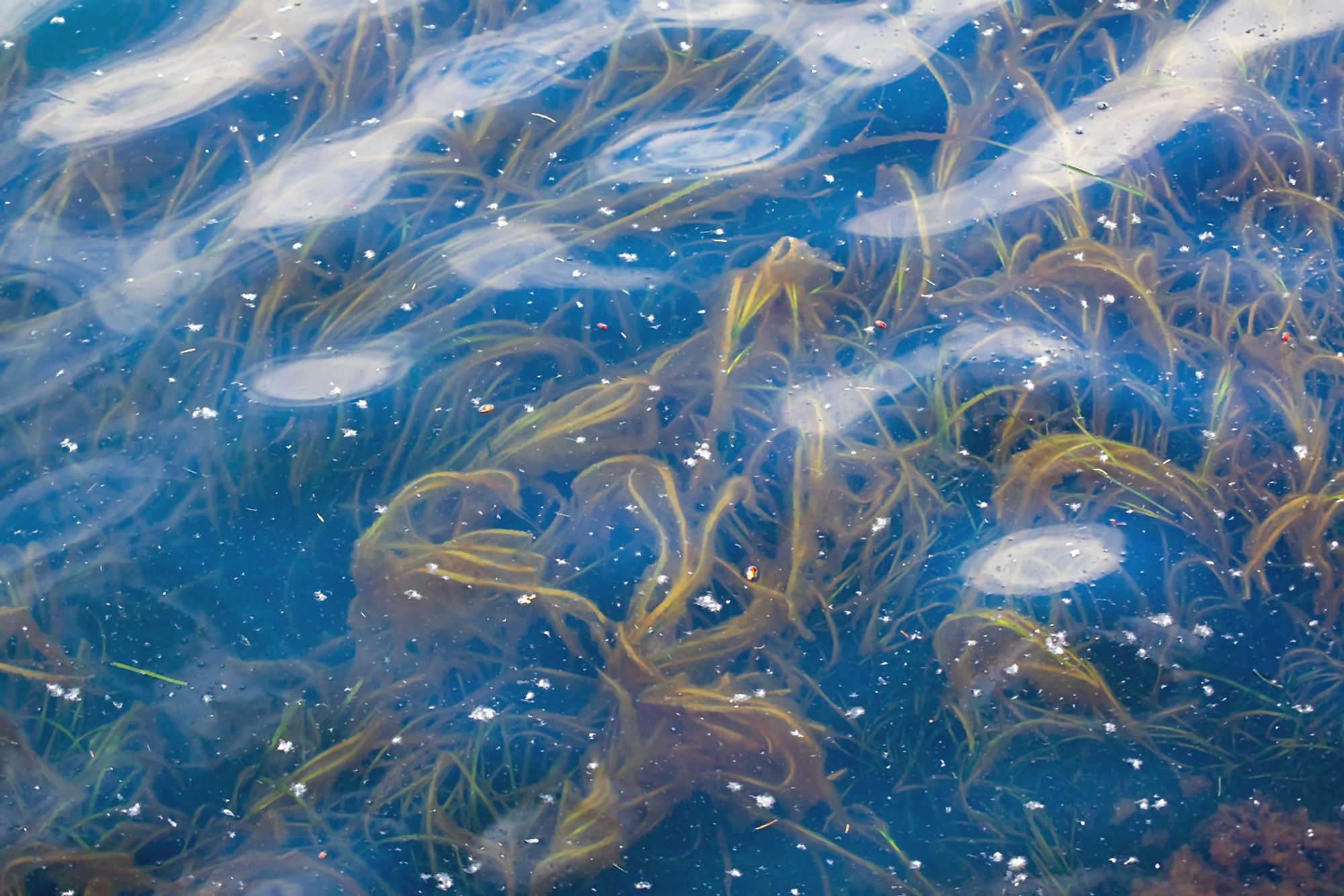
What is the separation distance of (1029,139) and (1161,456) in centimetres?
104

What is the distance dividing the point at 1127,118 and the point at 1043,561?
4.66 feet

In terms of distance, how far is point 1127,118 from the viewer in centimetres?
264

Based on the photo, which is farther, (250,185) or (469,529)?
(250,185)

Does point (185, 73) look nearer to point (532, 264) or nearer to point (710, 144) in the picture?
point (532, 264)

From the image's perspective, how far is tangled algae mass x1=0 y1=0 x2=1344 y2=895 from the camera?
2322 mm

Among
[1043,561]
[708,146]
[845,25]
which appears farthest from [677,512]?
[845,25]

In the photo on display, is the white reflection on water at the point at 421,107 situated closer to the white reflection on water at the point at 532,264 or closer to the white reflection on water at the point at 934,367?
the white reflection on water at the point at 532,264

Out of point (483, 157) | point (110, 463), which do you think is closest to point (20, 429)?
point (110, 463)

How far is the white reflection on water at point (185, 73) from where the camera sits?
263 cm

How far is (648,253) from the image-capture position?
2.54 meters

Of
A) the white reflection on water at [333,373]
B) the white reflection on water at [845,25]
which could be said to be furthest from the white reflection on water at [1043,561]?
the white reflection on water at [333,373]

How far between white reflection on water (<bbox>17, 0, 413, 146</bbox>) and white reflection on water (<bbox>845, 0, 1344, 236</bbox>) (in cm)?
183

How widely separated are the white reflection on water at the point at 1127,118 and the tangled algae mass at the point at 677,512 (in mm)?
19

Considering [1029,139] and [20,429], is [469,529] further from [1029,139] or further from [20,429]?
[1029,139]
